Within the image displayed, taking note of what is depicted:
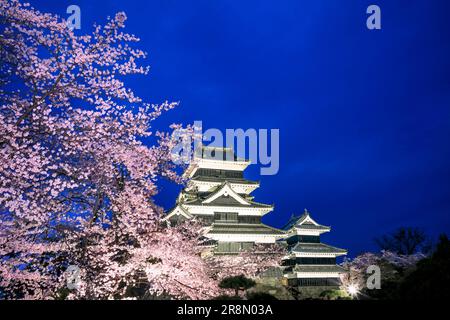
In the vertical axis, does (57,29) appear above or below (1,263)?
above

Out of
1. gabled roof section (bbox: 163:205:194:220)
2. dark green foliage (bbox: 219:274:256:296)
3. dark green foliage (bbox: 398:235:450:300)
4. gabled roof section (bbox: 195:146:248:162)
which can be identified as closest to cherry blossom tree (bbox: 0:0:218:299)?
dark green foliage (bbox: 219:274:256:296)

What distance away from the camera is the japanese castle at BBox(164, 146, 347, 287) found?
1014 inches

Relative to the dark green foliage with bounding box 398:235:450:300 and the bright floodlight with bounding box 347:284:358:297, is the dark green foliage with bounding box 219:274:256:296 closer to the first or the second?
the dark green foliage with bounding box 398:235:450:300

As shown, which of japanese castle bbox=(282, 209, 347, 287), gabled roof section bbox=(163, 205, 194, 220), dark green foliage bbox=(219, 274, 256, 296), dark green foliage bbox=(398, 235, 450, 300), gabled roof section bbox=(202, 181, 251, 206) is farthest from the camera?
japanese castle bbox=(282, 209, 347, 287)

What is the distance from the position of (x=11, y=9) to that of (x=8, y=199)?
4.43 m

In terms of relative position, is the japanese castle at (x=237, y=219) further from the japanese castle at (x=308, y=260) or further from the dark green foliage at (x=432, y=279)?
the dark green foliage at (x=432, y=279)

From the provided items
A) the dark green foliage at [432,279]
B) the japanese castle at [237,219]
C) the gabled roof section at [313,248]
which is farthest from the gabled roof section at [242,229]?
the dark green foliage at [432,279]

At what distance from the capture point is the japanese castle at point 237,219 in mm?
25750

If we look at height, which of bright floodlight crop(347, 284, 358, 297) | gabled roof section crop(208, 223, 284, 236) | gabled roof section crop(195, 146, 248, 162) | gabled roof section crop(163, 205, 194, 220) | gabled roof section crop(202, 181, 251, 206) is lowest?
bright floodlight crop(347, 284, 358, 297)

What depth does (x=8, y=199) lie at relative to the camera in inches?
285

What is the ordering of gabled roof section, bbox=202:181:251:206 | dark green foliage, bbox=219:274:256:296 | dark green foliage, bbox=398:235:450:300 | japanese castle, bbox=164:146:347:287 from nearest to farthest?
dark green foliage, bbox=398:235:450:300 → dark green foliage, bbox=219:274:256:296 → japanese castle, bbox=164:146:347:287 → gabled roof section, bbox=202:181:251:206
